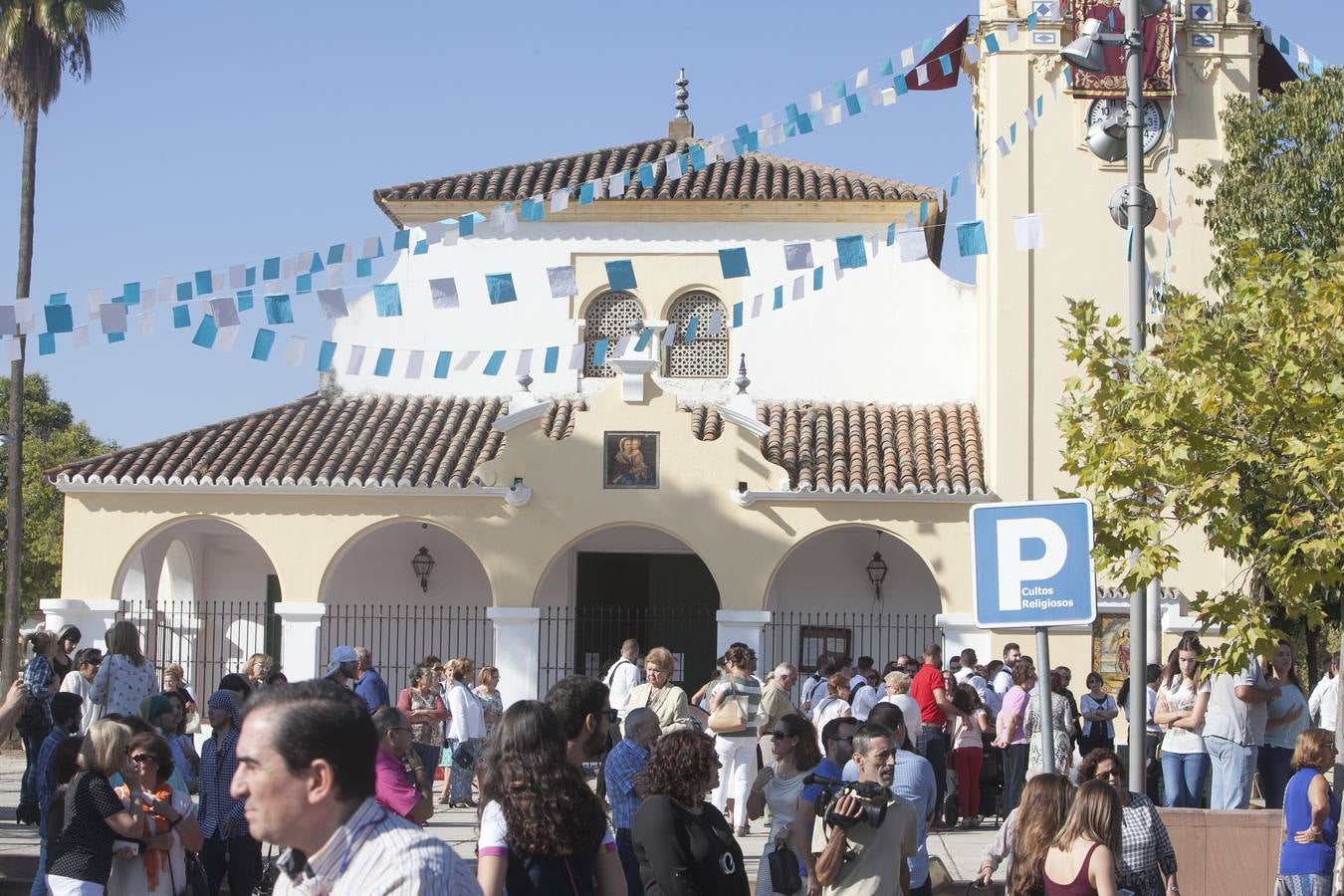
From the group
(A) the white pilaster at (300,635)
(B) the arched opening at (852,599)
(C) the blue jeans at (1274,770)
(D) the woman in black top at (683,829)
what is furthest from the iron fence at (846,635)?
(D) the woman in black top at (683,829)

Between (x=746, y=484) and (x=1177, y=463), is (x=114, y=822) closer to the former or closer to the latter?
(x=1177, y=463)

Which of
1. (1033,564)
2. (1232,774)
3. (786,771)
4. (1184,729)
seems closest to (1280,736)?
(1232,774)

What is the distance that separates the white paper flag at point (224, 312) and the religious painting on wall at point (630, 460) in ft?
24.0

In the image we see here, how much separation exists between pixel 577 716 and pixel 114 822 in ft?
7.63

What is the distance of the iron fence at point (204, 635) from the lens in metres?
23.0

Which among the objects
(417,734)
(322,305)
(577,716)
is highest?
(322,305)

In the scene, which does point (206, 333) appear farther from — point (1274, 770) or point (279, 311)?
point (1274, 770)

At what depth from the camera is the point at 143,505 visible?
22.2m

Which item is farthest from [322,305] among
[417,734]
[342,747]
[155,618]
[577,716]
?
[342,747]

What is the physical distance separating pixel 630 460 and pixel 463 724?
6355mm

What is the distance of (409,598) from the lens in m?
24.5

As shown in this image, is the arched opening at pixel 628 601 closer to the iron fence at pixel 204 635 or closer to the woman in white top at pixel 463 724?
the iron fence at pixel 204 635

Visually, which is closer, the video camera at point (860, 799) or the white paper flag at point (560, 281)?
the video camera at point (860, 799)

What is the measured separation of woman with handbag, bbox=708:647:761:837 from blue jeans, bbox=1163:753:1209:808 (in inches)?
132
